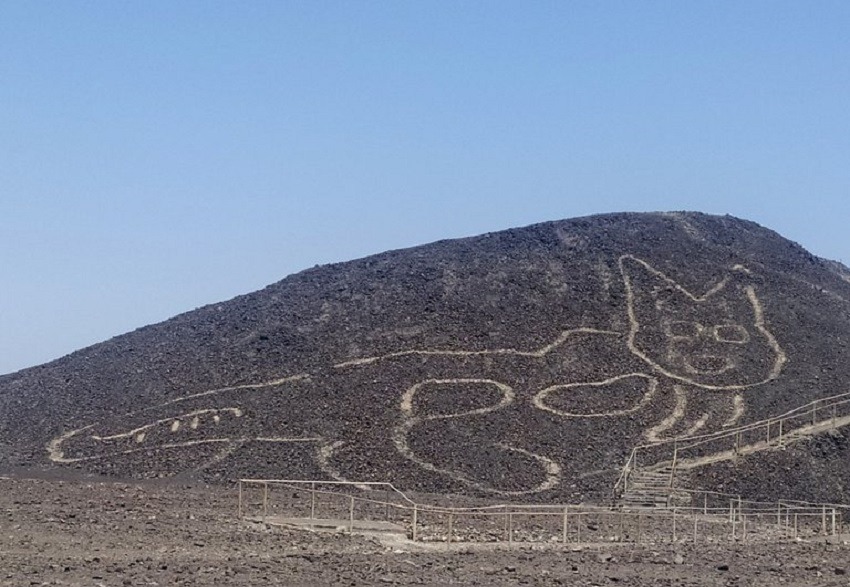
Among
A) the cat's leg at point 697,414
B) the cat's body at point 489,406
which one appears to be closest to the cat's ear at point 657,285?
the cat's body at point 489,406

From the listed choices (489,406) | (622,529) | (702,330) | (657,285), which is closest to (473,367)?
(489,406)

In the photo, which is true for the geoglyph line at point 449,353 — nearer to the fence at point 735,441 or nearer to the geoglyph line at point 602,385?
the geoglyph line at point 602,385

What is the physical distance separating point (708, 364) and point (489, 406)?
30.3ft

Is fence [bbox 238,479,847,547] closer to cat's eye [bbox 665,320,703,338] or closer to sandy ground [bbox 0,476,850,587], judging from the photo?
Result: sandy ground [bbox 0,476,850,587]

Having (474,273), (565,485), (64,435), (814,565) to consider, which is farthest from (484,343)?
(814,565)

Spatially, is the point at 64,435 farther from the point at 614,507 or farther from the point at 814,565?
the point at 814,565

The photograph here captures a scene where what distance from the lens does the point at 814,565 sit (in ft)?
87.1

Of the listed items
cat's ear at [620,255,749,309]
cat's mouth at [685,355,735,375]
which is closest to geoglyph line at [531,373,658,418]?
cat's mouth at [685,355,735,375]

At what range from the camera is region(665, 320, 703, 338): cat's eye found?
2063 inches

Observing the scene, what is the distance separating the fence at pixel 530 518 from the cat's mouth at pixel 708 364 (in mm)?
9325

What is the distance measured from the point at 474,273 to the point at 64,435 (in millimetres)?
18265

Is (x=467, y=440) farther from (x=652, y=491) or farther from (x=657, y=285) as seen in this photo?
(x=657, y=285)

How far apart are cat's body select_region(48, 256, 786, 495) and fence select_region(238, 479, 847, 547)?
3346 mm

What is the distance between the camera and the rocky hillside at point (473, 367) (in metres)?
44.1
